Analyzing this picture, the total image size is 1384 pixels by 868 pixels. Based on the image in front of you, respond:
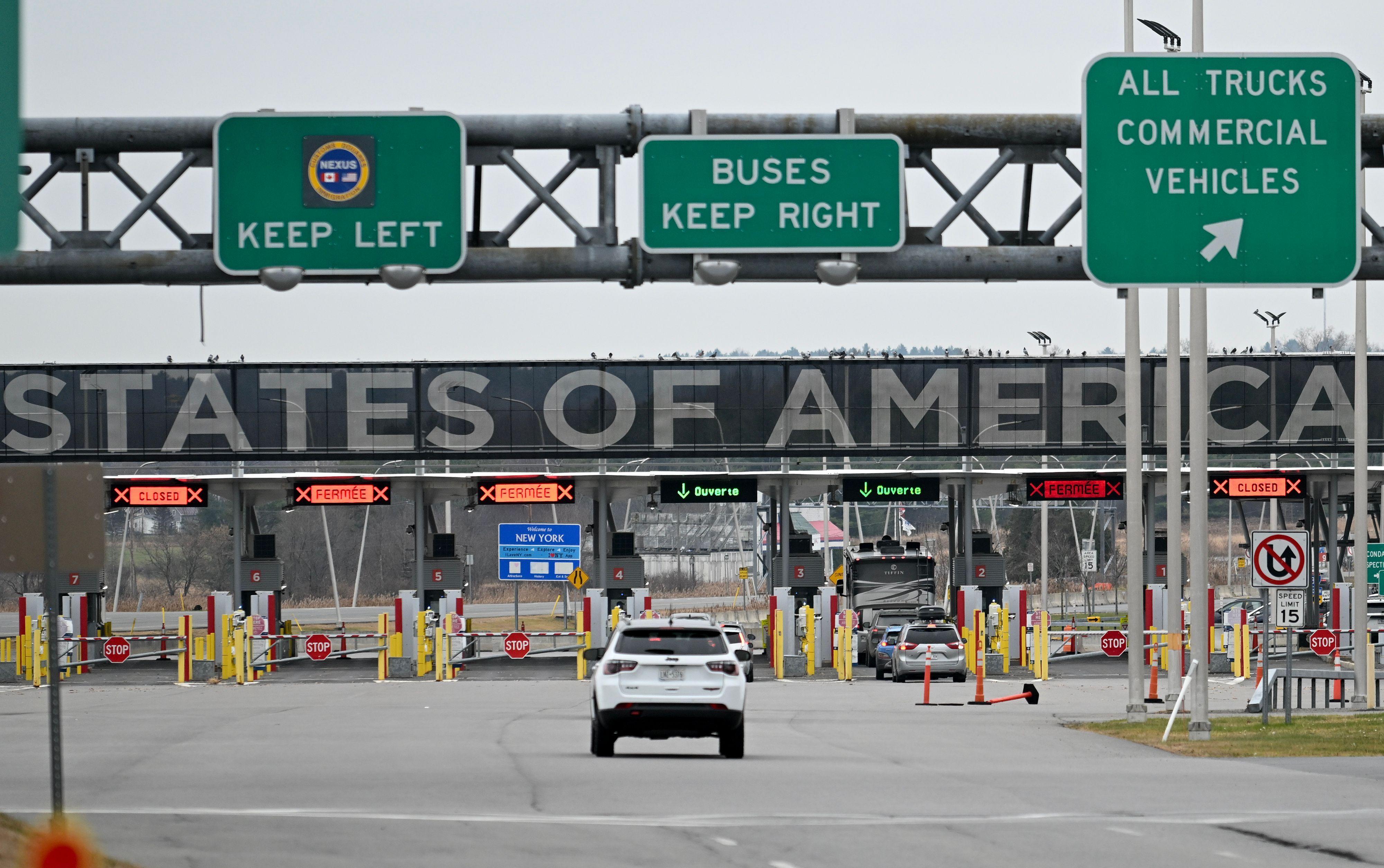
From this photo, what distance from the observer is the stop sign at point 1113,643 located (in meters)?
41.0

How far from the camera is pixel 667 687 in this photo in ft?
64.2

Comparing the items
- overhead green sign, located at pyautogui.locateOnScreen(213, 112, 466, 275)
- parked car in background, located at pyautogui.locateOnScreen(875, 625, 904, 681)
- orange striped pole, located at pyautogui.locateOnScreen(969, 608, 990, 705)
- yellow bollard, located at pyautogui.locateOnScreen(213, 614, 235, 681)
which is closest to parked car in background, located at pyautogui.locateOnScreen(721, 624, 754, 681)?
parked car in background, located at pyautogui.locateOnScreen(875, 625, 904, 681)

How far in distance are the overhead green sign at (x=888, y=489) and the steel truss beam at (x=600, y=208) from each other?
3338 cm

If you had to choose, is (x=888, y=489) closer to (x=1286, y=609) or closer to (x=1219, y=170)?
(x=1286, y=609)

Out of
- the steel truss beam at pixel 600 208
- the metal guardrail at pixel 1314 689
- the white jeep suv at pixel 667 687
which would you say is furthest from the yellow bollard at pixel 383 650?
the steel truss beam at pixel 600 208

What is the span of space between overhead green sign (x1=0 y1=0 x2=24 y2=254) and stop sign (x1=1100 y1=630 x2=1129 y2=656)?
35393mm

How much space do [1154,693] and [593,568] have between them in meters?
22.6

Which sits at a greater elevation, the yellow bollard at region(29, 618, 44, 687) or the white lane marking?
the white lane marking

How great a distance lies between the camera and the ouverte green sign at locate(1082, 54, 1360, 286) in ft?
50.7

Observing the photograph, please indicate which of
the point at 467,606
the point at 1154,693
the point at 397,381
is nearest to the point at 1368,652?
the point at 1154,693

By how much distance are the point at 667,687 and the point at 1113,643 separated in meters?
24.1

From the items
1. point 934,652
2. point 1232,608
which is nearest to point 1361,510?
point 934,652

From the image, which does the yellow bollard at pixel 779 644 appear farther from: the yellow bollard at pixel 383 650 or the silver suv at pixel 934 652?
the yellow bollard at pixel 383 650

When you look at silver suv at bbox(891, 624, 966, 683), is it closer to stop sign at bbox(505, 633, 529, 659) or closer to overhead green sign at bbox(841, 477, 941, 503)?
overhead green sign at bbox(841, 477, 941, 503)
